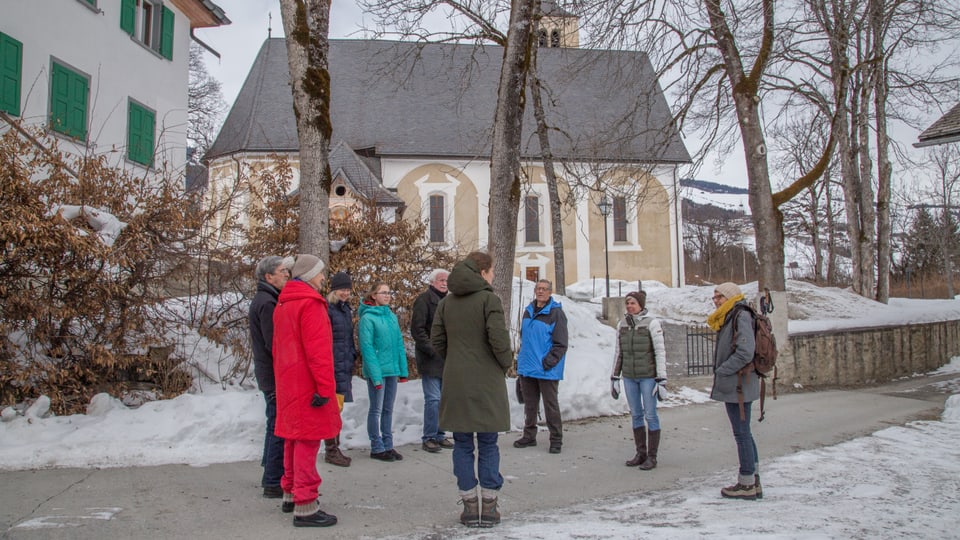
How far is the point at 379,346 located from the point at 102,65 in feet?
39.9

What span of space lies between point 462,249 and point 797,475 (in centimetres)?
757

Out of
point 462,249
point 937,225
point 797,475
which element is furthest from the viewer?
point 937,225

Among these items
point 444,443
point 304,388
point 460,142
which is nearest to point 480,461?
point 304,388

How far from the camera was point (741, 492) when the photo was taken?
545 centimetres

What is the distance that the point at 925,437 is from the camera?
8.23m

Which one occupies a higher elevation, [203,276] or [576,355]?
[203,276]

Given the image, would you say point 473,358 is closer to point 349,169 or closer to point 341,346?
point 341,346

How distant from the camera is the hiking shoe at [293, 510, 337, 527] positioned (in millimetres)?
4688

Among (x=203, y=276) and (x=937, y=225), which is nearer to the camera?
(x=203, y=276)

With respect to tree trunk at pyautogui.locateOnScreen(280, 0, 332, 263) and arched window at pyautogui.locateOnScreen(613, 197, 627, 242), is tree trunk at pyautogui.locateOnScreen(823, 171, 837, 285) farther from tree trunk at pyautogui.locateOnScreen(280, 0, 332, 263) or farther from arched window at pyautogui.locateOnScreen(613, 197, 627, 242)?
tree trunk at pyautogui.locateOnScreen(280, 0, 332, 263)

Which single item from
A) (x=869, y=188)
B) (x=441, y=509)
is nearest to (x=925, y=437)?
(x=441, y=509)

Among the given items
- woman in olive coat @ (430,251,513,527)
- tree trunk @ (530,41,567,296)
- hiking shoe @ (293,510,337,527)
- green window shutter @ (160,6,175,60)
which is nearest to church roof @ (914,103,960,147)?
tree trunk @ (530,41,567,296)

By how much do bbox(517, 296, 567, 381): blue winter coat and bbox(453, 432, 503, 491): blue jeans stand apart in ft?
7.94

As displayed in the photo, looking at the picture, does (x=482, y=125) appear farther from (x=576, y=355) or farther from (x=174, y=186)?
(x=174, y=186)
